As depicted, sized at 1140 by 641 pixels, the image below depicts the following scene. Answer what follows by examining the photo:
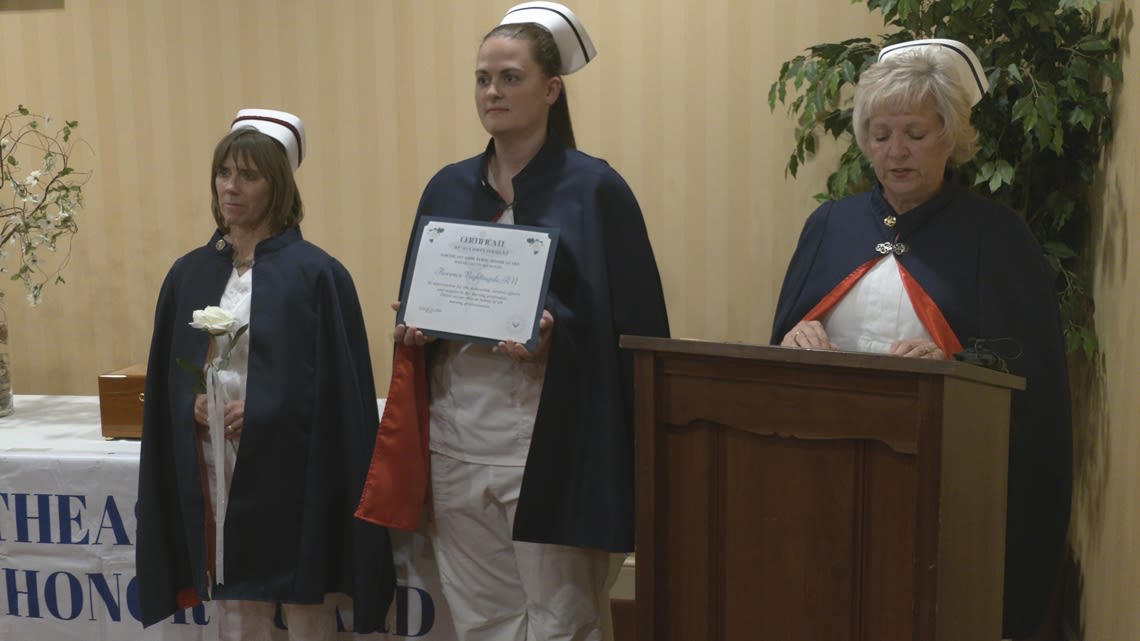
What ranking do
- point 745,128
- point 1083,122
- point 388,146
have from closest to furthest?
point 1083,122 < point 745,128 < point 388,146

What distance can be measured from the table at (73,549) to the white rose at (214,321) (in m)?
0.58

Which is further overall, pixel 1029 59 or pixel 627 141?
pixel 627 141

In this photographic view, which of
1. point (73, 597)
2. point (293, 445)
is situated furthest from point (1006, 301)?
point (73, 597)

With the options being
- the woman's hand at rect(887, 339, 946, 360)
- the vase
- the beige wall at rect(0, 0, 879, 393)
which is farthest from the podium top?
the vase

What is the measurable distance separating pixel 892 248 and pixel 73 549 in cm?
213

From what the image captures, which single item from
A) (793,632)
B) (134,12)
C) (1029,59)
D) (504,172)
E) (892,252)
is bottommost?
(793,632)

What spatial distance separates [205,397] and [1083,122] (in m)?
2.21

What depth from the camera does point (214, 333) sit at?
2.46 metres

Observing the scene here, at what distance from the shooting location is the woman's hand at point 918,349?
196cm

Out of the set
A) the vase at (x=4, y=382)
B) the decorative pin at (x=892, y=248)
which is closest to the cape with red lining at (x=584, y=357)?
the decorative pin at (x=892, y=248)

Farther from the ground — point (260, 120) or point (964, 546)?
point (260, 120)

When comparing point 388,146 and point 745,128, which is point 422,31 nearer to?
point 388,146

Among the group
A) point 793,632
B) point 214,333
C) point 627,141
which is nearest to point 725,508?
point 793,632

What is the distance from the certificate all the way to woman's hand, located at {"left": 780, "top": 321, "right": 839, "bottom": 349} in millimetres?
480
